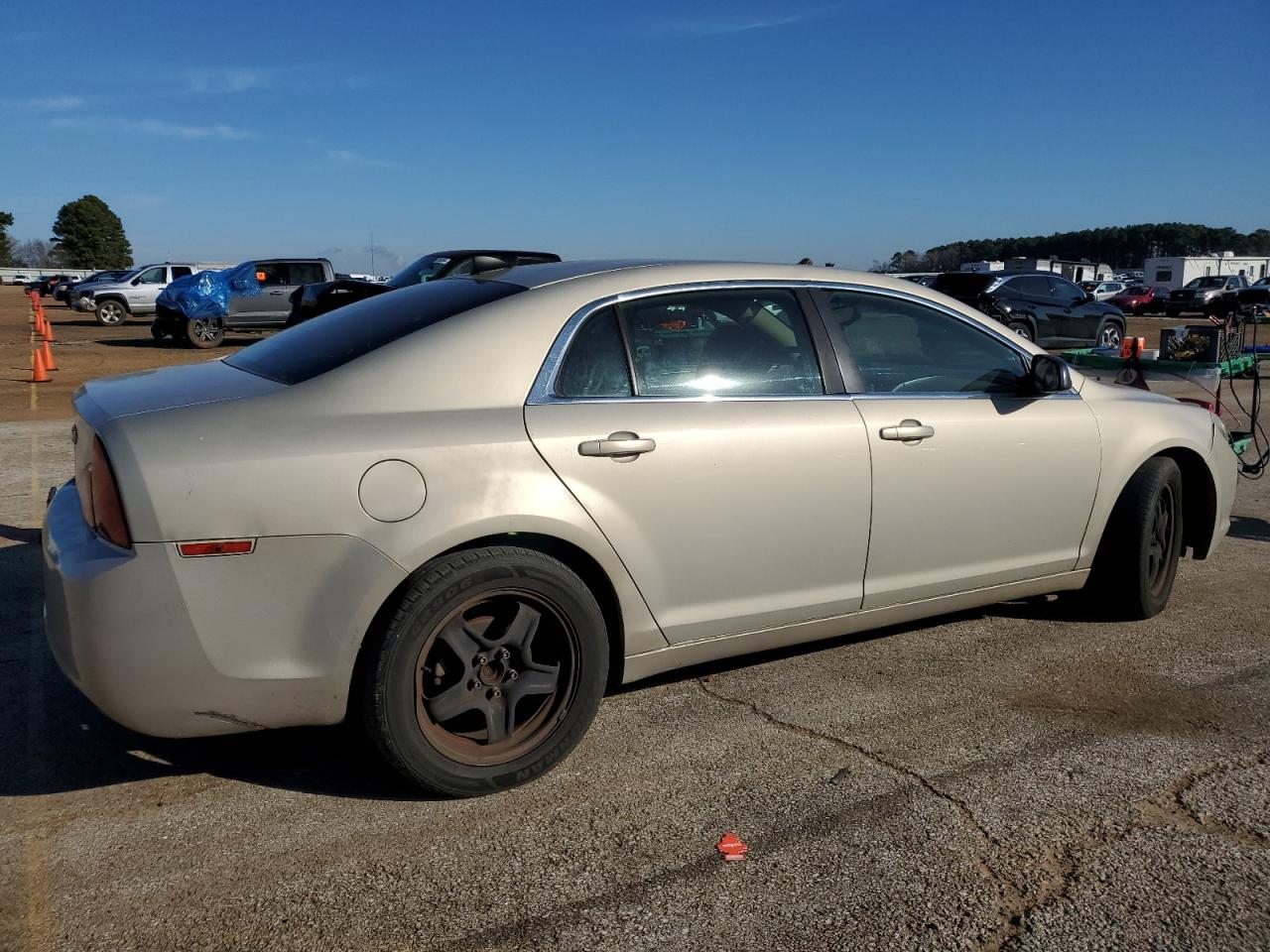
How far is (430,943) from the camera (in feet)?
8.39

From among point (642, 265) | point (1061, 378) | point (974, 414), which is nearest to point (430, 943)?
point (642, 265)

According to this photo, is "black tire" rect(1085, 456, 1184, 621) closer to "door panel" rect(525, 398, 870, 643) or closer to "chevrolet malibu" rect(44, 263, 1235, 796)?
"chevrolet malibu" rect(44, 263, 1235, 796)

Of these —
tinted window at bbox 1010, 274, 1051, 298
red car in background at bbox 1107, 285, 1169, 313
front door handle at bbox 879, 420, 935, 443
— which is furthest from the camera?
red car in background at bbox 1107, 285, 1169, 313

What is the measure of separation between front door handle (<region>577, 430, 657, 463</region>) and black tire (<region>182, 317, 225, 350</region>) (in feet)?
64.7

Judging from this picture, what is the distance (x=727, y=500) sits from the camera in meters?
A: 3.61

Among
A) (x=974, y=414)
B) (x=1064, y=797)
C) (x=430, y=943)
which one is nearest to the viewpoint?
(x=430, y=943)

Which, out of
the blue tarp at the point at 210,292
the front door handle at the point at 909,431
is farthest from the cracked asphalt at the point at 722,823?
the blue tarp at the point at 210,292

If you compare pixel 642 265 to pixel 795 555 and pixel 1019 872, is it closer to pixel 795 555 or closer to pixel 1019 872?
pixel 795 555

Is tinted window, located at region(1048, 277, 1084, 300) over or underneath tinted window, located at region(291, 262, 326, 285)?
underneath

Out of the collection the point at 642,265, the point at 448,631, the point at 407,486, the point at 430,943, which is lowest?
the point at 430,943

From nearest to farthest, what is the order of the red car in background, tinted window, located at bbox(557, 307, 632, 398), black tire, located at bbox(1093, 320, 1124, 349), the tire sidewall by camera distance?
1. the tire sidewall
2. tinted window, located at bbox(557, 307, 632, 398)
3. black tire, located at bbox(1093, 320, 1124, 349)
4. the red car in background

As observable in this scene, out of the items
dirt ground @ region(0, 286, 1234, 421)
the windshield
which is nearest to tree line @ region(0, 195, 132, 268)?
dirt ground @ region(0, 286, 1234, 421)

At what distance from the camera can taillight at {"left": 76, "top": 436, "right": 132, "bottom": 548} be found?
114 inches

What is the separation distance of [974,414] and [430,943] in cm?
274
